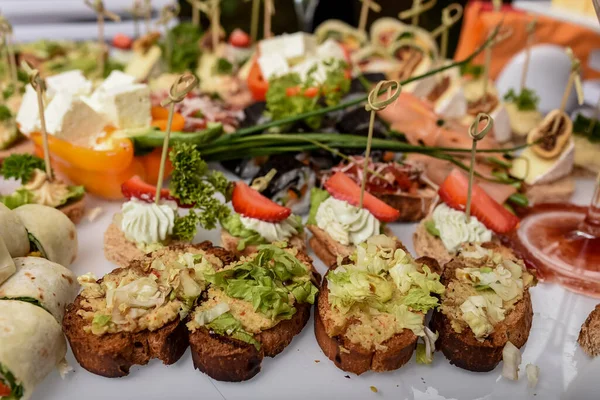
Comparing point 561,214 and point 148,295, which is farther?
point 561,214

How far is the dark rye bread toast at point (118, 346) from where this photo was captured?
1.92 meters

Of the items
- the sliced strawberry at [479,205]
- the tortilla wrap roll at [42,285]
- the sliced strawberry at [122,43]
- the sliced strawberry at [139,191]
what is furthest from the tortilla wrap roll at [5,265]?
the sliced strawberry at [122,43]

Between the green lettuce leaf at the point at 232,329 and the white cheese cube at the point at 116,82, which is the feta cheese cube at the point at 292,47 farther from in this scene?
the green lettuce leaf at the point at 232,329

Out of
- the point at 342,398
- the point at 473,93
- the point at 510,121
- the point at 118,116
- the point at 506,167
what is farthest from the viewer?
the point at 473,93

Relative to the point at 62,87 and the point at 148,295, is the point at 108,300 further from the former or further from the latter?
the point at 62,87

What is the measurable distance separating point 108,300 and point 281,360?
2.29 ft

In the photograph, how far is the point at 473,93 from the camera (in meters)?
4.49

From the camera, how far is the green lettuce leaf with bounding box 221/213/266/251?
101 inches

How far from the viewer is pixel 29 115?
118 inches

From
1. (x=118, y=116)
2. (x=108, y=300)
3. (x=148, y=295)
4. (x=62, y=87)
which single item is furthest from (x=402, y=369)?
(x=62, y=87)

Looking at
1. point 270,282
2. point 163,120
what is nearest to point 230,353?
point 270,282

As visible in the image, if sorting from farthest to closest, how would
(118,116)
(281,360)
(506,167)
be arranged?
(506,167) → (118,116) → (281,360)

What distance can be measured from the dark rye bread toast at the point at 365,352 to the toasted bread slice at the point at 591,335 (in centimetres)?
72

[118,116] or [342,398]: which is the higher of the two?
[118,116]
